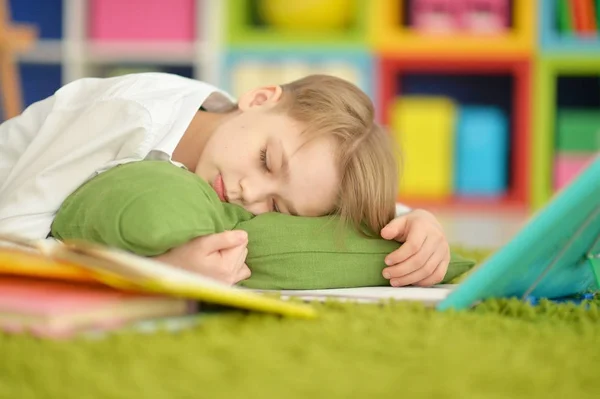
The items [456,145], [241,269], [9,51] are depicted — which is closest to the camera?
[241,269]

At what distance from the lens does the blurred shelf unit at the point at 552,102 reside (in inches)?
106

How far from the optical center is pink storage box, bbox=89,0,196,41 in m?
2.81

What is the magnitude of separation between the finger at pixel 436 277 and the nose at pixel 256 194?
9.6 inches

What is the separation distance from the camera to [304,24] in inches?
112

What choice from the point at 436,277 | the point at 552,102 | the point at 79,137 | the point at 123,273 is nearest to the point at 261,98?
the point at 79,137

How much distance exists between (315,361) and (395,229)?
0.56 meters

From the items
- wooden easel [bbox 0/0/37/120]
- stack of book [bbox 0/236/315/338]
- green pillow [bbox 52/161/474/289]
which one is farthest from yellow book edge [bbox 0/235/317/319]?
wooden easel [bbox 0/0/37/120]

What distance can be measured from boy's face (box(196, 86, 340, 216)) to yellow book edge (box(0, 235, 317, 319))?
38cm

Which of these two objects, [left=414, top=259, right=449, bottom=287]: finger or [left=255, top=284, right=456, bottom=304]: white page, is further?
[left=414, top=259, right=449, bottom=287]: finger

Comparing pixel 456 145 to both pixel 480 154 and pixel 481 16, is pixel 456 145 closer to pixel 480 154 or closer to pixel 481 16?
pixel 480 154

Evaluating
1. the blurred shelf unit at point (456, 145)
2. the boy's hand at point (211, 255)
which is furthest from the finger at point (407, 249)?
the blurred shelf unit at point (456, 145)

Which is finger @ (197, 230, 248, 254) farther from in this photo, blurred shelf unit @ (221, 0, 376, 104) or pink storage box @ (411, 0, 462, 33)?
pink storage box @ (411, 0, 462, 33)

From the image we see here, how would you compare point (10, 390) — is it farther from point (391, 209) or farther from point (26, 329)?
point (391, 209)

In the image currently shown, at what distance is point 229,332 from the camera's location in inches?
27.4
